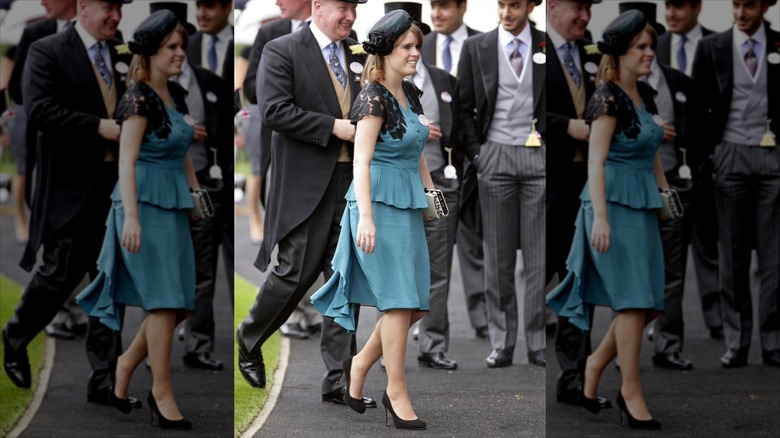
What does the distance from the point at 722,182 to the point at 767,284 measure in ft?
1.93

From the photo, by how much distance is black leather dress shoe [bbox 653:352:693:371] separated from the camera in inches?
246

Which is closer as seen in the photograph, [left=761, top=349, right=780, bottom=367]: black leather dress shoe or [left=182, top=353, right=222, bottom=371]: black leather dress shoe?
[left=182, top=353, right=222, bottom=371]: black leather dress shoe

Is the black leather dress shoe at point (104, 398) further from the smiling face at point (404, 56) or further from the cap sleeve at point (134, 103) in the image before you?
the smiling face at point (404, 56)

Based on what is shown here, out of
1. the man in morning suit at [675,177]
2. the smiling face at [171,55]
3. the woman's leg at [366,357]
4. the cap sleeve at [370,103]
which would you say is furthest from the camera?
the smiling face at [171,55]

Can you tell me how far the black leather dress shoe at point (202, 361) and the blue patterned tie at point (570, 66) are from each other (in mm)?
2100

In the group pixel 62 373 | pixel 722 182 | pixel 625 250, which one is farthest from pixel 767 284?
pixel 62 373

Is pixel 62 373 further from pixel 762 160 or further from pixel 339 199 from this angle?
pixel 762 160

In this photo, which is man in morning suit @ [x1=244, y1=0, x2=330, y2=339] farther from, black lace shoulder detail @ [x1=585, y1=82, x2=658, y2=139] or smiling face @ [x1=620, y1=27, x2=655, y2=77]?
smiling face @ [x1=620, y1=27, x2=655, y2=77]

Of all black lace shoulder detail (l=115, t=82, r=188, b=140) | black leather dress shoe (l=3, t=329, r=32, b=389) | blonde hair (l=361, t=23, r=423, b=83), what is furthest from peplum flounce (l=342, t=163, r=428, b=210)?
black leather dress shoe (l=3, t=329, r=32, b=389)

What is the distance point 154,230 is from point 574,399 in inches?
83.5

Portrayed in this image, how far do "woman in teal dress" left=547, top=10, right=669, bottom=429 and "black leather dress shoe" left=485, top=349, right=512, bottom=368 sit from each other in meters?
0.31

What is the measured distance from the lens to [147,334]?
6.34 m

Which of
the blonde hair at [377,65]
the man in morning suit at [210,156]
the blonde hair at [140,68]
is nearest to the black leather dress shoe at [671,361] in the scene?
the blonde hair at [377,65]

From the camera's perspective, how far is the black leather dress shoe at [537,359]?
19.5 ft
